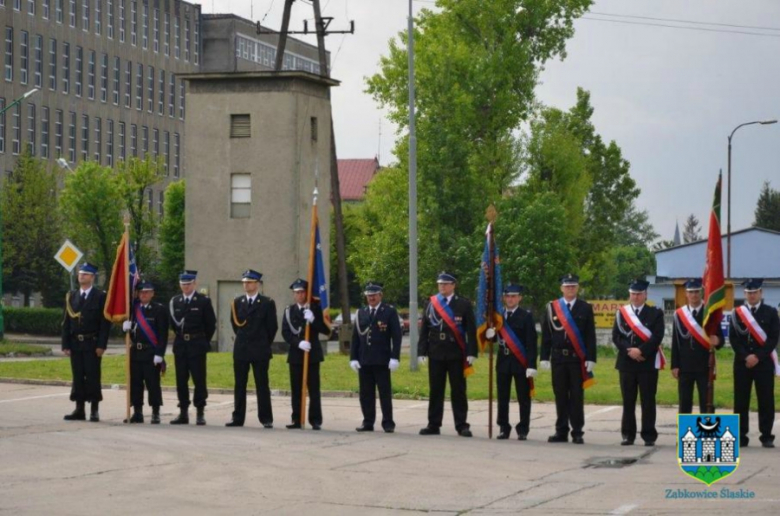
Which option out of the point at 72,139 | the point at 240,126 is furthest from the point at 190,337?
the point at 72,139

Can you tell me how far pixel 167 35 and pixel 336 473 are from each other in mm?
95553

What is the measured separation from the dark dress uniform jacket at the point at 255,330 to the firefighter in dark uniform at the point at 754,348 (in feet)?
19.8

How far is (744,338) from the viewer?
58.1ft

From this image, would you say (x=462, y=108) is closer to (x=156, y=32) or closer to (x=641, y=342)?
(x=641, y=342)

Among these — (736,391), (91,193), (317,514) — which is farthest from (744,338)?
(91,193)

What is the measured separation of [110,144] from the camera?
99.8m

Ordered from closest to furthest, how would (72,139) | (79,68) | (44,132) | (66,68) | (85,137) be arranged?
(44,132)
(66,68)
(72,139)
(79,68)
(85,137)

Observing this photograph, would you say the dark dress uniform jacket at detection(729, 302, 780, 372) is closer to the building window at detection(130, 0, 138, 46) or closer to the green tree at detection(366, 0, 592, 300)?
the green tree at detection(366, 0, 592, 300)

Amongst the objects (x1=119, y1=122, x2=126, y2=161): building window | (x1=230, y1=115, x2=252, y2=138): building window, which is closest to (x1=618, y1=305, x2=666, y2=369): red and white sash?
(x1=230, y1=115, x2=252, y2=138): building window

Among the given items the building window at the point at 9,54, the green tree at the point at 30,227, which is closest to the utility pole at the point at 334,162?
the green tree at the point at 30,227

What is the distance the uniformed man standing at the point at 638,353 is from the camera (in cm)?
1753

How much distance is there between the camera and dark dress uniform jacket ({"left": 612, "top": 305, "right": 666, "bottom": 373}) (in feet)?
57.8

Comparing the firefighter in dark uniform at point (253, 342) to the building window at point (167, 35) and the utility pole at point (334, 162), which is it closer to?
the utility pole at point (334, 162)

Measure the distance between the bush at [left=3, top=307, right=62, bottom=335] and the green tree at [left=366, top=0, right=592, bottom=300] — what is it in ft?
49.0
